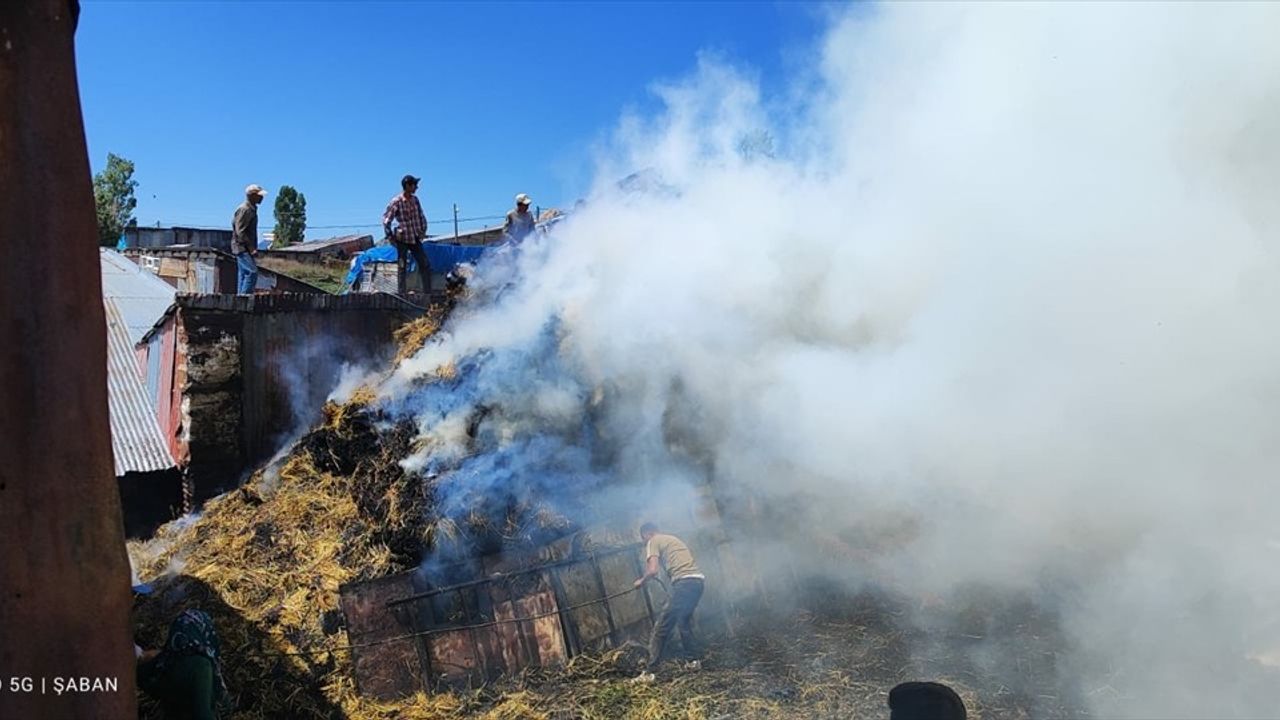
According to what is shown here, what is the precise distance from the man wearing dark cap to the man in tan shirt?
4289 millimetres

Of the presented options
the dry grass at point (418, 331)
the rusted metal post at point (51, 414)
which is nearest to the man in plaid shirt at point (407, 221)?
the dry grass at point (418, 331)

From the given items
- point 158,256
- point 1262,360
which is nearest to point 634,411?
point 1262,360

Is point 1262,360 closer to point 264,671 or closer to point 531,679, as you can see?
point 531,679

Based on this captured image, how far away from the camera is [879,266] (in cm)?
938

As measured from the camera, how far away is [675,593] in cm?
704

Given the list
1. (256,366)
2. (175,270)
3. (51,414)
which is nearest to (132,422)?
(256,366)

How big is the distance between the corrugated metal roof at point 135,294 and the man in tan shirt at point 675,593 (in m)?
10.1

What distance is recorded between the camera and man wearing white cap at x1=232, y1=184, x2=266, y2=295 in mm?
10969

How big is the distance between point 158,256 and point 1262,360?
70.8 feet

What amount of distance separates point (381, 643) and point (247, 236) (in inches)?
287

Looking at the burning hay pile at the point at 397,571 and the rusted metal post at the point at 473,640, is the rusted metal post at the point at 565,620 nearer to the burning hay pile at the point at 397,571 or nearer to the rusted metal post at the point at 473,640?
the burning hay pile at the point at 397,571

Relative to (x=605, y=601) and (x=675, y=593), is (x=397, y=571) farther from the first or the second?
(x=675, y=593)

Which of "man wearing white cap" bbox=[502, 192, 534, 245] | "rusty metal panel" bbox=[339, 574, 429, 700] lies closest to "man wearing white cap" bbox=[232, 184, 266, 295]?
"man wearing white cap" bbox=[502, 192, 534, 245]

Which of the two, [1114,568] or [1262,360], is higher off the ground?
[1262,360]
